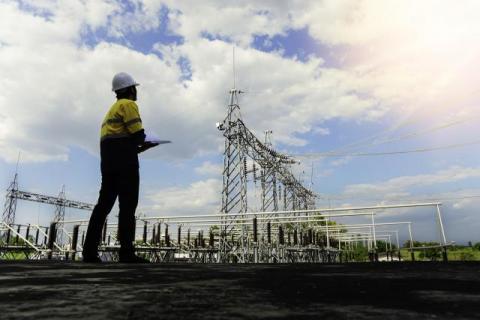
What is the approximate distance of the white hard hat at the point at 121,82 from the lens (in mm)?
3828

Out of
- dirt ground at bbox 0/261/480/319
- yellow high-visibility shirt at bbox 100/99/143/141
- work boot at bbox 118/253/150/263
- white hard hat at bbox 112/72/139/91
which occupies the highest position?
white hard hat at bbox 112/72/139/91

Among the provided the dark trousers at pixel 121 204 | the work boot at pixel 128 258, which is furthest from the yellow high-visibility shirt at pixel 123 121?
the work boot at pixel 128 258

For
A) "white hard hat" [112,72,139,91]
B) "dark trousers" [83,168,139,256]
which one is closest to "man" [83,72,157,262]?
"dark trousers" [83,168,139,256]

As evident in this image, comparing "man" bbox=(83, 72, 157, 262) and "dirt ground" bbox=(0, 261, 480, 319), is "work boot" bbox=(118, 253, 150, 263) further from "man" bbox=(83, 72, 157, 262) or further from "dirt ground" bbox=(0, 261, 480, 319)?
"dirt ground" bbox=(0, 261, 480, 319)

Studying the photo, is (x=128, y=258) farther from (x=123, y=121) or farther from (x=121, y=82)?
(x=121, y=82)

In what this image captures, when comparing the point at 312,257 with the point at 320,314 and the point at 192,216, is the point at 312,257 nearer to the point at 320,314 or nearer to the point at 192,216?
the point at 192,216

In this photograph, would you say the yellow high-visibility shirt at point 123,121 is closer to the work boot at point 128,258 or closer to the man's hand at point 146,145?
the man's hand at point 146,145

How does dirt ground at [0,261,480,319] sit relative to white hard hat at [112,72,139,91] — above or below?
below

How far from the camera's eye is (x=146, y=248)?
12.3 metres

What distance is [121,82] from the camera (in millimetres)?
3840

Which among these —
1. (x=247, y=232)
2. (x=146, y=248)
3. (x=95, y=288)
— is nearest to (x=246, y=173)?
(x=247, y=232)

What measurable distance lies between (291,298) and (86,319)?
69 centimetres

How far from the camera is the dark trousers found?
11.7 feet

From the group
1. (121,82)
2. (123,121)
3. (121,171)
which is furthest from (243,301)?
(121,82)
